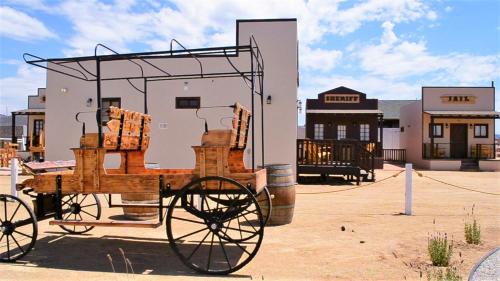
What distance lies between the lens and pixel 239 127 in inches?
222

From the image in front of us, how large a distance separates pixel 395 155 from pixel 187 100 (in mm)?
22788

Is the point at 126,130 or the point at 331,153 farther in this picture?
the point at 331,153

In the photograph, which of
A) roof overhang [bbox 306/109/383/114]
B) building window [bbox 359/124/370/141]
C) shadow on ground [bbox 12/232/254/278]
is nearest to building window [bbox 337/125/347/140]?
building window [bbox 359/124/370/141]

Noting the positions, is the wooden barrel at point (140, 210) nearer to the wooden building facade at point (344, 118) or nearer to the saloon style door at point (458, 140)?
the wooden building facade at point (344, 118)

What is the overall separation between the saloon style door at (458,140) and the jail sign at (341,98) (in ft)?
21.1

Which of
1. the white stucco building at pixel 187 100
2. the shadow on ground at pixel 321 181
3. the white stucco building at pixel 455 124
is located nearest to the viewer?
the white stucco building at pixel 187 100

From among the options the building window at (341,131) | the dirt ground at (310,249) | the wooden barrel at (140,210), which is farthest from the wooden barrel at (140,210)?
the building window at (341,131)

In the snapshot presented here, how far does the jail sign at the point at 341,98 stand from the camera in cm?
2734

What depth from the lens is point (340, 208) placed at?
9500 millimetres

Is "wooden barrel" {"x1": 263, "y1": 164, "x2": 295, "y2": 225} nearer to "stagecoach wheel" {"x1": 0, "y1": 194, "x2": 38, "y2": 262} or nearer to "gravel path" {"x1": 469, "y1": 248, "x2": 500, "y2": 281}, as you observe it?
"gravel path" {"x1": 469, "y1": 248, "x2": 500, "y2": 281}

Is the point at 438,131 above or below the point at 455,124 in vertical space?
below

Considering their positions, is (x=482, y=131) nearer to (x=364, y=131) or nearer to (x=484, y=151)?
(x=484, y=151)

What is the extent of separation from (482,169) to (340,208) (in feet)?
61.6

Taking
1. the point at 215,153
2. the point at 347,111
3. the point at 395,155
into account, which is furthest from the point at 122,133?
the point at 395,155
